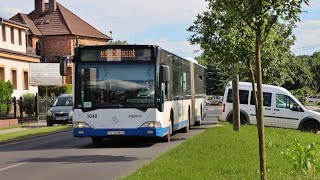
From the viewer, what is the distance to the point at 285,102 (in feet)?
85.6

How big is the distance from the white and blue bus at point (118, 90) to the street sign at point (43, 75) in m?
34.5

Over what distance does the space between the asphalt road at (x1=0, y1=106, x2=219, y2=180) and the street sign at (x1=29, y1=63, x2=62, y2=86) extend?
1200 inches

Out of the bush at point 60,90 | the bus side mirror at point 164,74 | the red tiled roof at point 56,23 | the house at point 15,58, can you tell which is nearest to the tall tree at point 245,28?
the bus side mirror at point 164,74

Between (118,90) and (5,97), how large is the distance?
25307mm

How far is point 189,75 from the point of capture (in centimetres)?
2536

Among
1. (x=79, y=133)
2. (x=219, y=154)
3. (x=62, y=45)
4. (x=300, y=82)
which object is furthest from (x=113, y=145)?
(x=300, y=82)

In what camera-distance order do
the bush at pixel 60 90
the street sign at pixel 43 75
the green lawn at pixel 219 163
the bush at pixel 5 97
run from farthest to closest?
the bush at pixel 60 90, the street sign at pixel 43 75, the bush at pixel 5 97, the green lawn at pixel 219 163

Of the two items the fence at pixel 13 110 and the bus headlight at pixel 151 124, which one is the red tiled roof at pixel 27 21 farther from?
the bus headlight at pixel 151 124

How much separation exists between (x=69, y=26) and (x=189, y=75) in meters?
54.0

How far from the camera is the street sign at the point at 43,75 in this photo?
168 ft

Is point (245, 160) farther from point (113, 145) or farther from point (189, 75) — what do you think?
point (189, 75)

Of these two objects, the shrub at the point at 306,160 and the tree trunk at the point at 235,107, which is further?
the tree trunk at the point at 235,107

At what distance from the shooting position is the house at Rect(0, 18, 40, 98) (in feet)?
155

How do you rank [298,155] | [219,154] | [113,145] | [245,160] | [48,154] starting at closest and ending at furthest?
[298,155] < [245,160] < [219,154] < [48,154] < [113,145]
